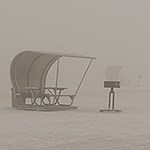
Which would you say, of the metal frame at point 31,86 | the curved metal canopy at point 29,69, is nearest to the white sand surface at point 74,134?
the metal frame at point 31,86

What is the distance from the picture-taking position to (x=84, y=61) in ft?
106

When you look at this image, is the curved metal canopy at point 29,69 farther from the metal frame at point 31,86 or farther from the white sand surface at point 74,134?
the white sand surface at point 74,134

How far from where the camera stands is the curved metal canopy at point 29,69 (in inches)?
639

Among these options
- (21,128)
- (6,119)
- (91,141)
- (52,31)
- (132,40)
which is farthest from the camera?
(132,40)

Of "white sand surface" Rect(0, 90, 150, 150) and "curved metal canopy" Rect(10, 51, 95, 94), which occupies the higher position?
"curved metal canopy" Rect(10, 51, 95, 94)

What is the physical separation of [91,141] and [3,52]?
20.7m

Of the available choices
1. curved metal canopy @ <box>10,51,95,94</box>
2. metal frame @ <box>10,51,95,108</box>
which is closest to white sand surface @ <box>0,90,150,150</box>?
metal frame @ <box>10,51,95,108</box>

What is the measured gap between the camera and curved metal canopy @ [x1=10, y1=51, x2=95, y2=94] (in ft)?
53.2

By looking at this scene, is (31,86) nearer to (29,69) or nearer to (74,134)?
(29,69)

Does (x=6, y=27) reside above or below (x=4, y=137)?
above

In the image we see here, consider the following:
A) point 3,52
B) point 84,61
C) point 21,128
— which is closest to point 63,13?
point 84,61

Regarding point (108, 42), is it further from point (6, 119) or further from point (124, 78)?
point (6, 119)

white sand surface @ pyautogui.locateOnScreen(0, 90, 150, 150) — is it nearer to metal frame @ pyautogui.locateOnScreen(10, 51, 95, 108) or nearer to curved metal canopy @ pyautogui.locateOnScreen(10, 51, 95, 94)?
metal frame @ pyautogui.locateOnScreen(10, 51, 95, 108)

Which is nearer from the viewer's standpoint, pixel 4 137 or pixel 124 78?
pixel 4 137
